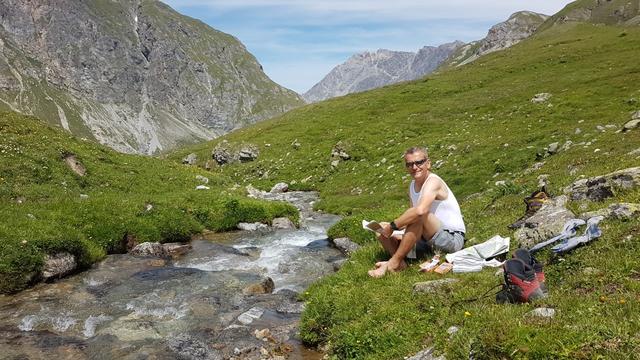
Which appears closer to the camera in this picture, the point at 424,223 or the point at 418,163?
the point at 418,163

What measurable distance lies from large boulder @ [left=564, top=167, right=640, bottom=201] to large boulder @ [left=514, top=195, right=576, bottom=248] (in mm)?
786

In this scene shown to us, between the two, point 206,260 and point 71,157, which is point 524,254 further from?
point 71,157

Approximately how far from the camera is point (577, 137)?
96.2ft

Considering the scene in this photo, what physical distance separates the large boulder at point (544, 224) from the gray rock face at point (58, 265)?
1568 centimetres

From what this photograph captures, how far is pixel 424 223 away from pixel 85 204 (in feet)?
54.3

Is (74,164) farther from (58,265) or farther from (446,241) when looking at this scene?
(446,241)

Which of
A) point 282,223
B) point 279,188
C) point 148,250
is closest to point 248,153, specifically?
point 279,188

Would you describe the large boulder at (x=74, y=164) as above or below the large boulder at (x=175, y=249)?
above

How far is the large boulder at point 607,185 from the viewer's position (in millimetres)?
13297

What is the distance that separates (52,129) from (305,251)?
22495 millimetres

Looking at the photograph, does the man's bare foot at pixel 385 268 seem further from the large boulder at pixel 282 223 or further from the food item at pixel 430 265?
the large boulder at pixel 282 223

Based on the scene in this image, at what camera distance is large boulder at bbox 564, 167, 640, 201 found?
1330 centimetres

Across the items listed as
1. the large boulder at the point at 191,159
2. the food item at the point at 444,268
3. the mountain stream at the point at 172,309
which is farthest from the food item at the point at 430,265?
the large boulder at the point at 191,159

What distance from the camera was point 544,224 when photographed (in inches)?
487
